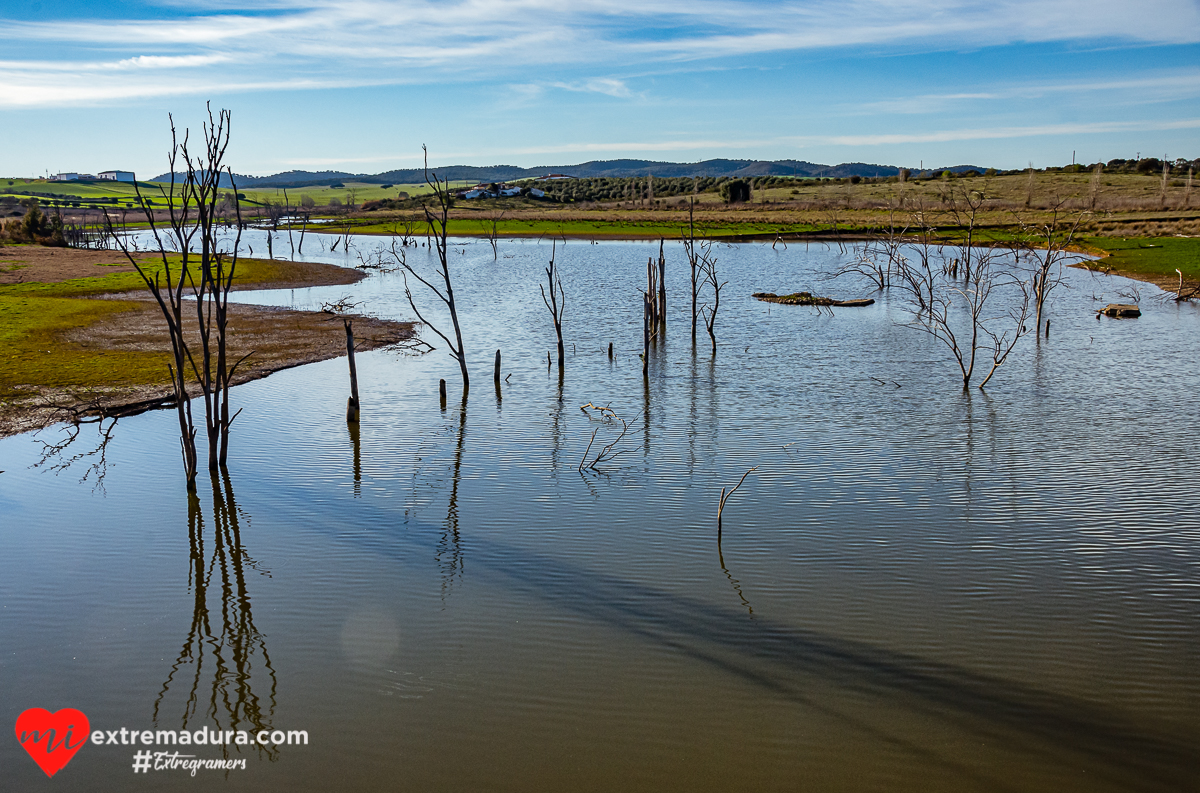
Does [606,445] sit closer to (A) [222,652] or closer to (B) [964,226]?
(A) [222,652]

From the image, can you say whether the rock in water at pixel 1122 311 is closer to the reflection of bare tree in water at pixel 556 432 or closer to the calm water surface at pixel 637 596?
the calm water surface at pixel 637 596

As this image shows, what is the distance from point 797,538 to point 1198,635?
4234 mm

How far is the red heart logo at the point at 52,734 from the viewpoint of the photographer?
Answer: 6711mm

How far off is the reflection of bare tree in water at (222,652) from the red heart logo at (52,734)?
22.8 inches

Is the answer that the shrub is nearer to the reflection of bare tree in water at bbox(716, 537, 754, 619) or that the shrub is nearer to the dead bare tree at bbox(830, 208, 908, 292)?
the dead bare tree at bbox(830, 208, 908, 292)

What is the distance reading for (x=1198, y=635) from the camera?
8305mm

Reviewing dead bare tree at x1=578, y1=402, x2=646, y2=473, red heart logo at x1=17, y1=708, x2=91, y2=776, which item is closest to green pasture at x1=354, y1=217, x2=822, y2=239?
dead bare tree at x1=578, y1=402, x2=646, y2=473

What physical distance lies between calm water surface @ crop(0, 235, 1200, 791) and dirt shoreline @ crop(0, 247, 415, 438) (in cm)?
129

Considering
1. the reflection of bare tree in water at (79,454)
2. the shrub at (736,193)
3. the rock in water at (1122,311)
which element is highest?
the shrub at (736,193)

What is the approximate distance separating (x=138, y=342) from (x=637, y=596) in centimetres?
2096

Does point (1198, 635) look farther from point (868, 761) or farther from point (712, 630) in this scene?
point (712, 630)

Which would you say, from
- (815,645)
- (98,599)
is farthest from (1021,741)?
(98,599)

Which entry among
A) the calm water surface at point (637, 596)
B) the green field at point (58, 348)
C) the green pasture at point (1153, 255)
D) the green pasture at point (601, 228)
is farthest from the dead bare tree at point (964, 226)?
the green field at point (58, 348)

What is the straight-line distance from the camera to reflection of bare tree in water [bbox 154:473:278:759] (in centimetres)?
733
